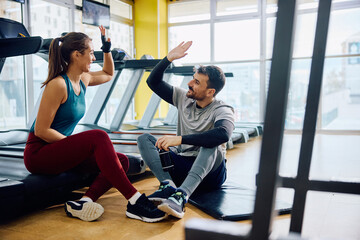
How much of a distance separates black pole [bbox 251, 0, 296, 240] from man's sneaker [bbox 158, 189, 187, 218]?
113cm

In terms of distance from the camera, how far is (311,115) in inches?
34.5

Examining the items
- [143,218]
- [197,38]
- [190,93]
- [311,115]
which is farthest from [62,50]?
[197,38]

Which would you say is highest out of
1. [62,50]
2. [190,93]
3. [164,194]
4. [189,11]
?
[189,11]

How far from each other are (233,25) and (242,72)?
1147mm

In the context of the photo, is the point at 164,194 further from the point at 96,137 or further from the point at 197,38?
the point at 197,38

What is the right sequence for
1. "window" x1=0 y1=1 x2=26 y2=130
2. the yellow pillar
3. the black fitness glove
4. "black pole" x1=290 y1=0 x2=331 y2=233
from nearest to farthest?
"black pole" x1=290 y1=0 x2=331 y2=233, the black fitness glove, "window" x1=0 y1=1 x2=26 y2=130, the yellow pillar

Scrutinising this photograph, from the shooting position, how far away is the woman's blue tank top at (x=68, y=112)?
6.03 ft

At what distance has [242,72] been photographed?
8.00 m

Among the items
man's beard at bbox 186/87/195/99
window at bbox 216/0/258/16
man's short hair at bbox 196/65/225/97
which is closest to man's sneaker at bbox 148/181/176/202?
man's beard at bbox 186/87/195/99

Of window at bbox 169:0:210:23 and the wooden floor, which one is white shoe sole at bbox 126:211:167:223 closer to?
the wooden floor

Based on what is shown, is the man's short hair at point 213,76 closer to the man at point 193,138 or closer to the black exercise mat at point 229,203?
the man at point 193,138

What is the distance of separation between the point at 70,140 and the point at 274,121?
145cm

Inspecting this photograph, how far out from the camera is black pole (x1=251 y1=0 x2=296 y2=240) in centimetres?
60

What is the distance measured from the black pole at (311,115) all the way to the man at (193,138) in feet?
3.29
